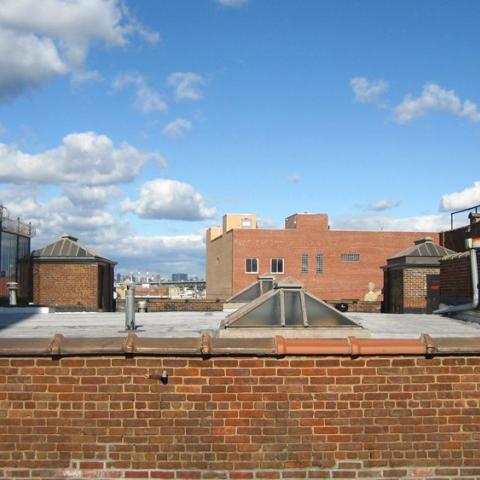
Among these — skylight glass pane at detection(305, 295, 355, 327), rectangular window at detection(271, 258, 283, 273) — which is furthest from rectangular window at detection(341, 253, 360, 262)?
skylight glass pane at detection(305, 295, 355, 327)

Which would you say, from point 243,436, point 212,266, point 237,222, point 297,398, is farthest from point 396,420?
point 237,222

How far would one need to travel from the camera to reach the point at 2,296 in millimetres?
29844

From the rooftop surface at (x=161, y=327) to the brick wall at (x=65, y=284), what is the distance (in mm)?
17869

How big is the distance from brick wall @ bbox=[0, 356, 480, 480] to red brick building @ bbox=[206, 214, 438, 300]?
52.2m

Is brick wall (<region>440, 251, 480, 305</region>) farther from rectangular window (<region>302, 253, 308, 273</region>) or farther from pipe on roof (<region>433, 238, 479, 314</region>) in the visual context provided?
rectangular window (<region>302, 253, 308, 273</region>)

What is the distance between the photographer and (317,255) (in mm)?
61438

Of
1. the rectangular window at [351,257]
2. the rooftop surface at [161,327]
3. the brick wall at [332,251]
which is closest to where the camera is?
the rooftop surface at [161,327]

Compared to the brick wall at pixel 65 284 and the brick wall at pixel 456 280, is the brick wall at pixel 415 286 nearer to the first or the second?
the brick wall at pixel 456 280

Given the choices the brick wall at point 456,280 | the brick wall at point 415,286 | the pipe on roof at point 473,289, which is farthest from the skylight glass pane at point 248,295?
the brick wall at point 415,286

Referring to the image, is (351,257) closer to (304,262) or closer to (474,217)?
(304,262)

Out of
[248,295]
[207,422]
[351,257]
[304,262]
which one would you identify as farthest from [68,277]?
[351,257]

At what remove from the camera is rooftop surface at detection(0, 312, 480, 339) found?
10.1m

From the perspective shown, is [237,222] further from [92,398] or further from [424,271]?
[92,398]

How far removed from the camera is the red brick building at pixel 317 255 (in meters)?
59.9
